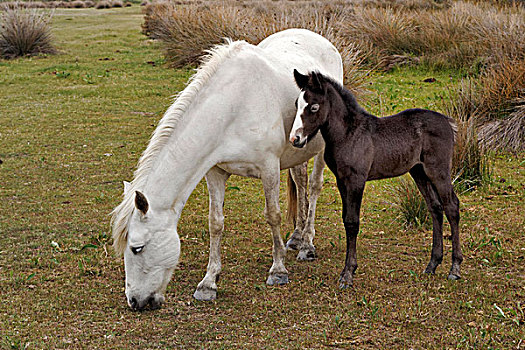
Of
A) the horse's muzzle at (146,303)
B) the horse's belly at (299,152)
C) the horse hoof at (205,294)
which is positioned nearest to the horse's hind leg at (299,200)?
the horse's belly at (299,152)

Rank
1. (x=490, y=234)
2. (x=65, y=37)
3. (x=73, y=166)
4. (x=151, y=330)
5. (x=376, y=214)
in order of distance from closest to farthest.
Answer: (x=151, y=330) < (x=490, y=234) < (x=376, y=214) < (x=73, y=166) < (x=65, y=37)

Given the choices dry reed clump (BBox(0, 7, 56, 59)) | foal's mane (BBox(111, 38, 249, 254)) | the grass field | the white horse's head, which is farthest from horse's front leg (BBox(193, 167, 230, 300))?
dry reed clump (BBox(0, 7, 56, 59))

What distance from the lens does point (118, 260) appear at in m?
5.25

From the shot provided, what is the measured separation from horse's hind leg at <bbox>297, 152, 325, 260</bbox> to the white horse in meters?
0.58

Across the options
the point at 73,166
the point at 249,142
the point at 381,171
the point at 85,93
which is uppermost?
the point at 249,142

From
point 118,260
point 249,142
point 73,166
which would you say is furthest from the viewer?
point 73,166

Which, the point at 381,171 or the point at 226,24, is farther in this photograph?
the point at 226,24

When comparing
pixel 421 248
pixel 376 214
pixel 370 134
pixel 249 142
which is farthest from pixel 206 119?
pixel 376 214

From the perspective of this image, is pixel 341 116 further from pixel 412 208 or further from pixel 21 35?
pixel 21 35

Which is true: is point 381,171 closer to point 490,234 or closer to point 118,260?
point 490,234

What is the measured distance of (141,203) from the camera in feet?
12.6

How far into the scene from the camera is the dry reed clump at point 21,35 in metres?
→ 16.1

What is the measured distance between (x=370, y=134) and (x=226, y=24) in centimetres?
927

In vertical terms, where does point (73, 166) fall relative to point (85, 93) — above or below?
above
